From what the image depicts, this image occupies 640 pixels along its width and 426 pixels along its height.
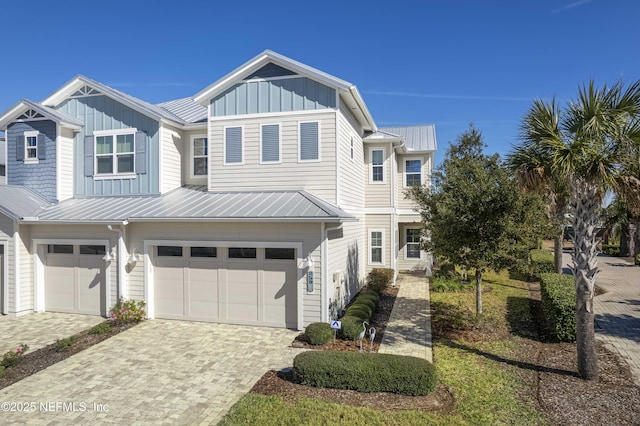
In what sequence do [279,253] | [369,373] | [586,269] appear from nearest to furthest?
[369,373] < [586,269] < [279,253]

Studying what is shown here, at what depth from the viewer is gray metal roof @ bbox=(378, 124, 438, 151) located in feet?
62.6

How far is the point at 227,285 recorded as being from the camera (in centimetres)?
1153

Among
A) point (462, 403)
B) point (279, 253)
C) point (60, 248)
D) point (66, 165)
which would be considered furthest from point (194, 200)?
point (462, 403)

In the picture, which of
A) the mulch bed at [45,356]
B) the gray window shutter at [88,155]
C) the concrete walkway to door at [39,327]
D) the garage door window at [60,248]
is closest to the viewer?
the mulch bed at [45,356]

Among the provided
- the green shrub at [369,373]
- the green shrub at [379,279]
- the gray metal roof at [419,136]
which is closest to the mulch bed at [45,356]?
the green shrub at [369,373]

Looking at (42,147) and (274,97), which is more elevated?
(274,97)

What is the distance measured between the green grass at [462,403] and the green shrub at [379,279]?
201 inches

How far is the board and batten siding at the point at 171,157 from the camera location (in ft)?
44.7

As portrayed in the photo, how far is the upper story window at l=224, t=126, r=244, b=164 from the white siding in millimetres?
2373

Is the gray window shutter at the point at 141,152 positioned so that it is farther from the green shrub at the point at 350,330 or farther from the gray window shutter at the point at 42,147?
the green shrub at the point at 350,330

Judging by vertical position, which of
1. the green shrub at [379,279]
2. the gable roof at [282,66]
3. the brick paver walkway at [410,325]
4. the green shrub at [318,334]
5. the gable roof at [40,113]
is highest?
the gable roof at [282,66]

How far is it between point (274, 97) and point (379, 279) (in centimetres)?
822

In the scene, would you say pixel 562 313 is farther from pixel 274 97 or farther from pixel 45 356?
pixel 45 356

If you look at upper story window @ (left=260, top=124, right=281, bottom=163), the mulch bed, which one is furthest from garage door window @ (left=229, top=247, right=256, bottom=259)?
the mulch bed
